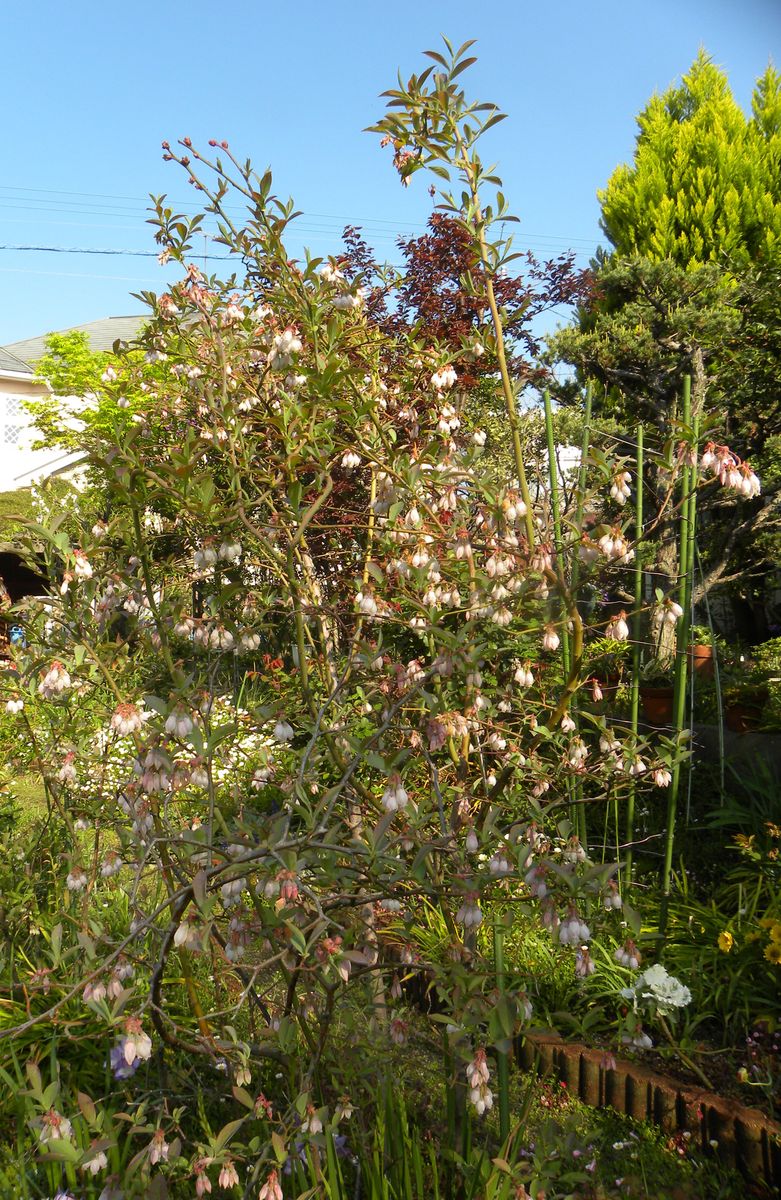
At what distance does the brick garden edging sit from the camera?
2.10 metres

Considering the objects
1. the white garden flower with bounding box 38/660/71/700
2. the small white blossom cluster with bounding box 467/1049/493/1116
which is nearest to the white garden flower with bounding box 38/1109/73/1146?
the small white blossom cluster with bounding box 467/1049/493/1116

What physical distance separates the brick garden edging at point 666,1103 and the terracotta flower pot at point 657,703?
7.99 ft

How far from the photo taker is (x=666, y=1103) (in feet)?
7.63

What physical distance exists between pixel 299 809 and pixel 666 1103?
1443 millimetres

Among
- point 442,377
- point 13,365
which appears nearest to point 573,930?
point 442,377

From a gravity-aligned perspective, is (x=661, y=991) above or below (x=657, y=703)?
below

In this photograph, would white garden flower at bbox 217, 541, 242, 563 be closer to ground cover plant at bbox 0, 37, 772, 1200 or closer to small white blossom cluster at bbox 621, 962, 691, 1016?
ground cover plant at bbox 0, 37, 772, 1200

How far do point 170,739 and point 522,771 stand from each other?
115cm

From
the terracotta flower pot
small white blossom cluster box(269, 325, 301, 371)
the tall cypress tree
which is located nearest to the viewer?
small white blossom cluster box(269, 325, 301, 371)

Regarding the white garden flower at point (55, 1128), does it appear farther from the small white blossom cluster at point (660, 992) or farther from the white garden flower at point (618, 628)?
the small white blossom cluster at point (660, 992)

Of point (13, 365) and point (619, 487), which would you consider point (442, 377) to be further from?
point (13, 365)

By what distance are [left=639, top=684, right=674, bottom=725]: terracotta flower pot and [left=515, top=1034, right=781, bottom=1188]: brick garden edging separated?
244 centimetres

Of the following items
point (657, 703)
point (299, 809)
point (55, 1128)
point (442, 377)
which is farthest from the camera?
point (657, 703)

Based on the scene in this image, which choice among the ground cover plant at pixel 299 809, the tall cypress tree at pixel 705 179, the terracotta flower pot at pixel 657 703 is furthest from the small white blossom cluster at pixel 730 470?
the tall cypress tree at pixel 705 179
